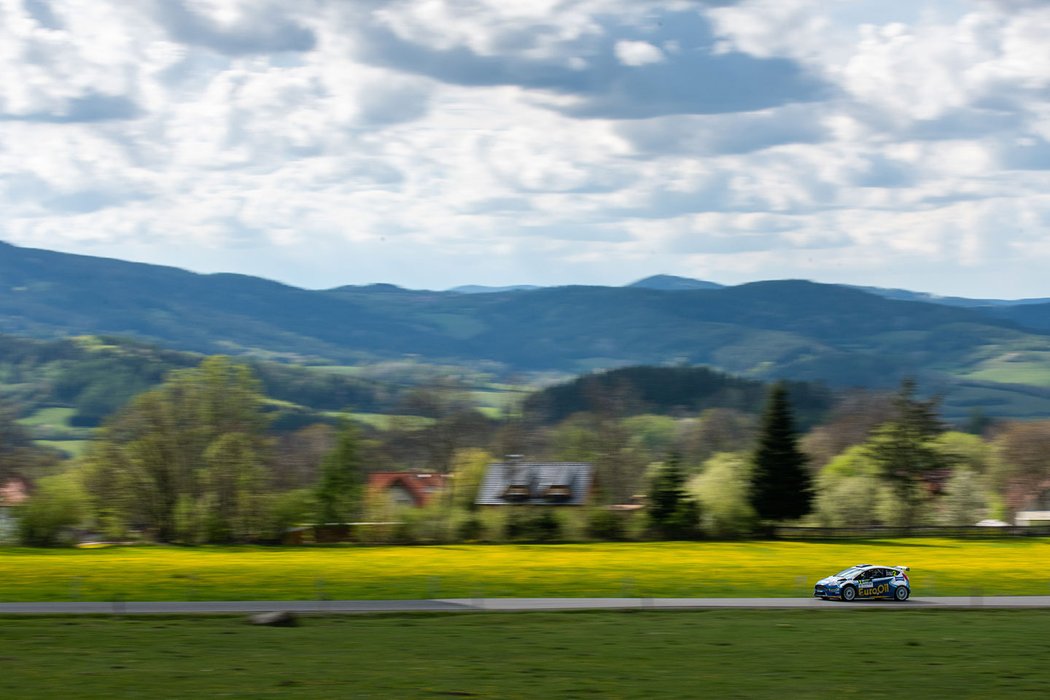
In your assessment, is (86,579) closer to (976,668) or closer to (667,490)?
(976,668)

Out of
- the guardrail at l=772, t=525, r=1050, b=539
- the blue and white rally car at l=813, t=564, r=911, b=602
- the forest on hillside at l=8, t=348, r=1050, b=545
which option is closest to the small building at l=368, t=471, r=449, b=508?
the forest on hillside at l=8, t=348, r=1050, b=545

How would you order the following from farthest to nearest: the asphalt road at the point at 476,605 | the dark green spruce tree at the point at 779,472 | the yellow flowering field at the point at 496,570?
1. the dark green spruce tree at the point at 779,472
2. the yellow flowering field at the point at 496,570
3. the asphalt road at the point at 476,605

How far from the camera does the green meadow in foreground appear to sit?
23.8m

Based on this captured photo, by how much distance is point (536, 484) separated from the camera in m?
98.2

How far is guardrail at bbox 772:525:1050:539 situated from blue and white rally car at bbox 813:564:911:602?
4915 centimetres

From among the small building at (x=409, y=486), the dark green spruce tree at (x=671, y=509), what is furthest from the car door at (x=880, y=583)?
the small building at (x=409, y=486)

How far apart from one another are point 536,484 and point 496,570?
39.4 meters

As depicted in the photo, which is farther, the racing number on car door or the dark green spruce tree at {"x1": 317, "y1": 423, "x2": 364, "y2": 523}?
the dark green spruce tree at {"x1": 317, "y1": 423, "x2": 364, "y2": 523}

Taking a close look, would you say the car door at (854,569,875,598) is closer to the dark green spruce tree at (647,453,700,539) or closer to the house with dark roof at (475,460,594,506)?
the dark green spruce tree at (647,453,700,539)

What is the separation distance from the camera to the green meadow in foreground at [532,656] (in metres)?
23.8

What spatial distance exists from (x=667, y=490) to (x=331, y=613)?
54147 mm

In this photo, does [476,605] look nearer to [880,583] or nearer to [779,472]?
[880,583]

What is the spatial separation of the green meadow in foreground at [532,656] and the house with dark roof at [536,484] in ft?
185

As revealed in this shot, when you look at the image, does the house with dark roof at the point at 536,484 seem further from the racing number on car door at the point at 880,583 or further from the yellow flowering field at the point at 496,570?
the racing number on car door at the point at 880,583
